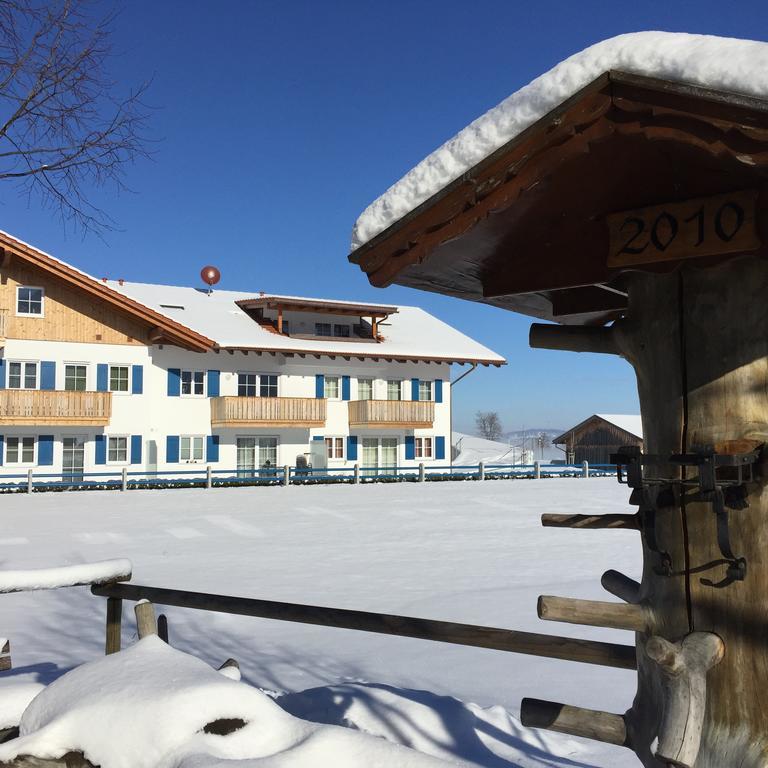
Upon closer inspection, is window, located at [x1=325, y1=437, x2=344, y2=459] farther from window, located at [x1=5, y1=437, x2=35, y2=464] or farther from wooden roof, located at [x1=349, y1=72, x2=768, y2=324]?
wooden roof, located at [x1=349, y1=72, x2=768, y2=324]

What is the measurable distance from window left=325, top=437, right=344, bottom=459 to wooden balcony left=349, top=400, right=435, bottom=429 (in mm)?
920

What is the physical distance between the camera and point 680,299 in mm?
2604

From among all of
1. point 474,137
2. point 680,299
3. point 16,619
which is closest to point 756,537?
point 680,299

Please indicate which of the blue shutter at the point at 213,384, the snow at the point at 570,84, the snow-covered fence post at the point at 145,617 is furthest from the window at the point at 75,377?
the snow at the point at 570,84

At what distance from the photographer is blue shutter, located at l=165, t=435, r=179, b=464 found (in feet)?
100

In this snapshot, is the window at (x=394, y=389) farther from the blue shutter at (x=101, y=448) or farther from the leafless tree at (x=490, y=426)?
the leafless tree at (x=490, y=426)

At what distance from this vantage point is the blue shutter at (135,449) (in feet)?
97.7

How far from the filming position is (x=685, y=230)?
2576 millimetres

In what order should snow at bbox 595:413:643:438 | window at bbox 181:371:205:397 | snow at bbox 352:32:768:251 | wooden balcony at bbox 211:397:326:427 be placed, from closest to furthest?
1. snow at bbox 352:32:768:251
2. wooden balcony at bbox 211:397:326:427
3. window at bbox 181:371:205:397
4. snow at bbox 595:413:643:438

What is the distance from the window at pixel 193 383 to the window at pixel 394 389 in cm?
863

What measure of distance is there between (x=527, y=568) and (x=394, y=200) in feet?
32.6

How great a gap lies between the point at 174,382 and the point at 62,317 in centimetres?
483

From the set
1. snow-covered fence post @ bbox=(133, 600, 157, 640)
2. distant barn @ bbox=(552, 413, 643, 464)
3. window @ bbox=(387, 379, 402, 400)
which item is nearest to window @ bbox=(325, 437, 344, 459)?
window @ bbox=(387, 379, 402, 400)

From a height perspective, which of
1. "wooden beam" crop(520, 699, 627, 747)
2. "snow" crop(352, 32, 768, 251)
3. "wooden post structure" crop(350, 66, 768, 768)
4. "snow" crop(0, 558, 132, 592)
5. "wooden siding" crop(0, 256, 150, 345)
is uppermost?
"wooden siding" crop(0, 256, 150, 345)
